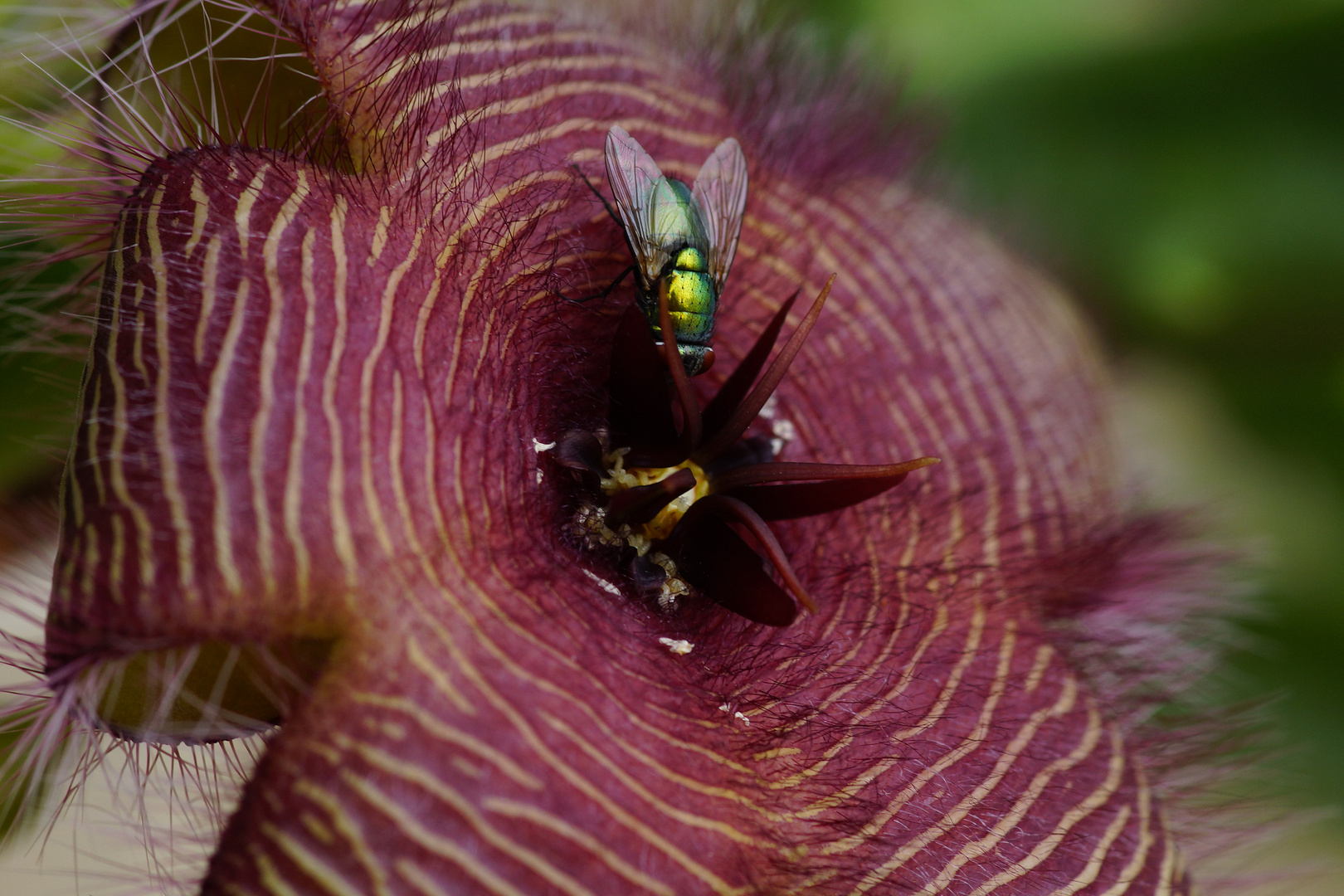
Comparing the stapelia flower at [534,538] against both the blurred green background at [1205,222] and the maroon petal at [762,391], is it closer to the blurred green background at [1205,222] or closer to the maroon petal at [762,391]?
the maroon petal at [762,391]

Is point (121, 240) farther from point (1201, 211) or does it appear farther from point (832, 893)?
point (1201, 211)

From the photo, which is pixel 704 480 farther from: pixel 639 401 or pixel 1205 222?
pixel 1205 222

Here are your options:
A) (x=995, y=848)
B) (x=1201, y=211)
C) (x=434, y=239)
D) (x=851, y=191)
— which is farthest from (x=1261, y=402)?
(x=434, y=239)

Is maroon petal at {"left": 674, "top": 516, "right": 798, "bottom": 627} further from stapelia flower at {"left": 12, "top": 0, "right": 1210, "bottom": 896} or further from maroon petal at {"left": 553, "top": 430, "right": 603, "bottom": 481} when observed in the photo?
maroon petal at {"left": 553, "top": 430, "right": 603, "bottom": 481}

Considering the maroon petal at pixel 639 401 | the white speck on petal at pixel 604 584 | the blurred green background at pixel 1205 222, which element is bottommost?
the white speck on petal at pixel 604 584

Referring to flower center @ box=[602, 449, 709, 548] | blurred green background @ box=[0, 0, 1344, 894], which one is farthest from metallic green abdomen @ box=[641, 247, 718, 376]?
blurred green background @ box=[0, 0, 1344, 894]

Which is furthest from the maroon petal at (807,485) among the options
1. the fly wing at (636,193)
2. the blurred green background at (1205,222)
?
the blurred green background at (1205,222)

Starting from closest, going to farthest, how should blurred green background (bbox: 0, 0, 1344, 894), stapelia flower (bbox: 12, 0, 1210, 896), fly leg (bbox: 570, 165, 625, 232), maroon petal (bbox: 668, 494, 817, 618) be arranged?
stapelia flower (bbox: 12, 0, 1210, 896) → maroon petal (bbox: 668, 494, 817, 618) → fly leg (bbox: 570, 165, 625, 232) → blurred green background (bbox: 0, 0, 1344, 894)

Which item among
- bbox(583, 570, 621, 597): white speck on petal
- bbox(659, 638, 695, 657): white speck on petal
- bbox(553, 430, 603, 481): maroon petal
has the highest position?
bbox(553, 430, 603, 481): maroon petal
